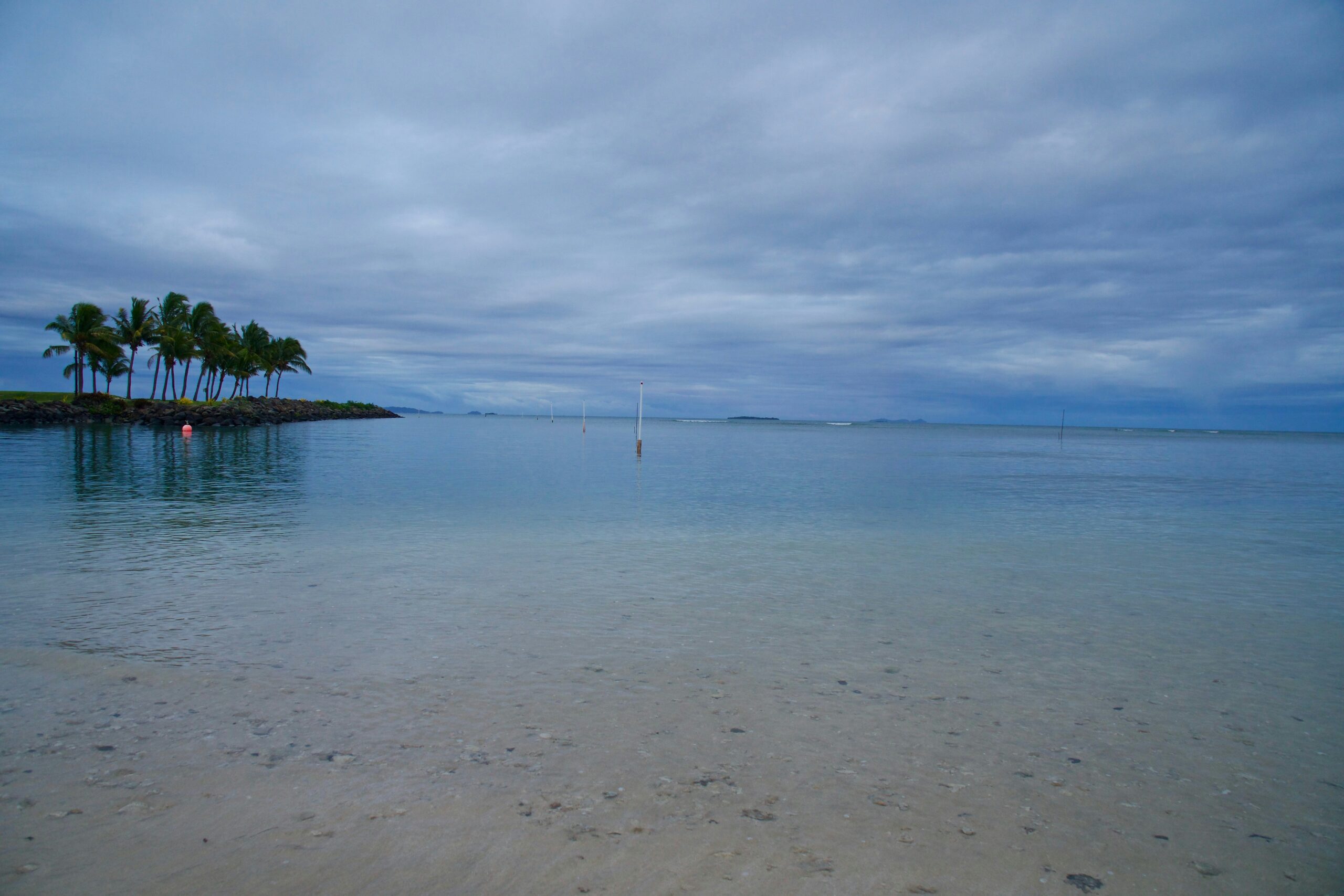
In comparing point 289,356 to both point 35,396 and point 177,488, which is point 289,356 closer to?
point 35,396

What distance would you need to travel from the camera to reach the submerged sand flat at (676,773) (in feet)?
12.9

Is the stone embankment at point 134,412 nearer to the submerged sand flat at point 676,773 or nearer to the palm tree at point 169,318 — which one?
the palm tree at point 169,318

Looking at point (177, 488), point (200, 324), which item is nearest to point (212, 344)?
point (200, 324)

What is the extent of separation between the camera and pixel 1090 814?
4578 mm

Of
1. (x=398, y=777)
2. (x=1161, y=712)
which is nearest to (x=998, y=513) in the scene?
(x=1161, y=712)

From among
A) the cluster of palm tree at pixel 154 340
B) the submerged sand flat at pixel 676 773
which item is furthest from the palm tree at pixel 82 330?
the submerged sand flat at pixel 676 773

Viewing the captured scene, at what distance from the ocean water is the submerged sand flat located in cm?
4

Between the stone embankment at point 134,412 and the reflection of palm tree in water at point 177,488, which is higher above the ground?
the stone embankment at point 134,412

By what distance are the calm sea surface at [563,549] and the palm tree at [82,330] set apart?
4396 cm

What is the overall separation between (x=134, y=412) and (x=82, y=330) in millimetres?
10580

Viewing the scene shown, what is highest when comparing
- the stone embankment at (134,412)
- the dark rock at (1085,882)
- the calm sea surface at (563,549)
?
the stone embankment at (134,412)

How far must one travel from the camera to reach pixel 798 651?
7.89 meters

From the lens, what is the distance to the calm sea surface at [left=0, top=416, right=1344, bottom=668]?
29.4ft

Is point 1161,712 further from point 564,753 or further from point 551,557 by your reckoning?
point 551,557
